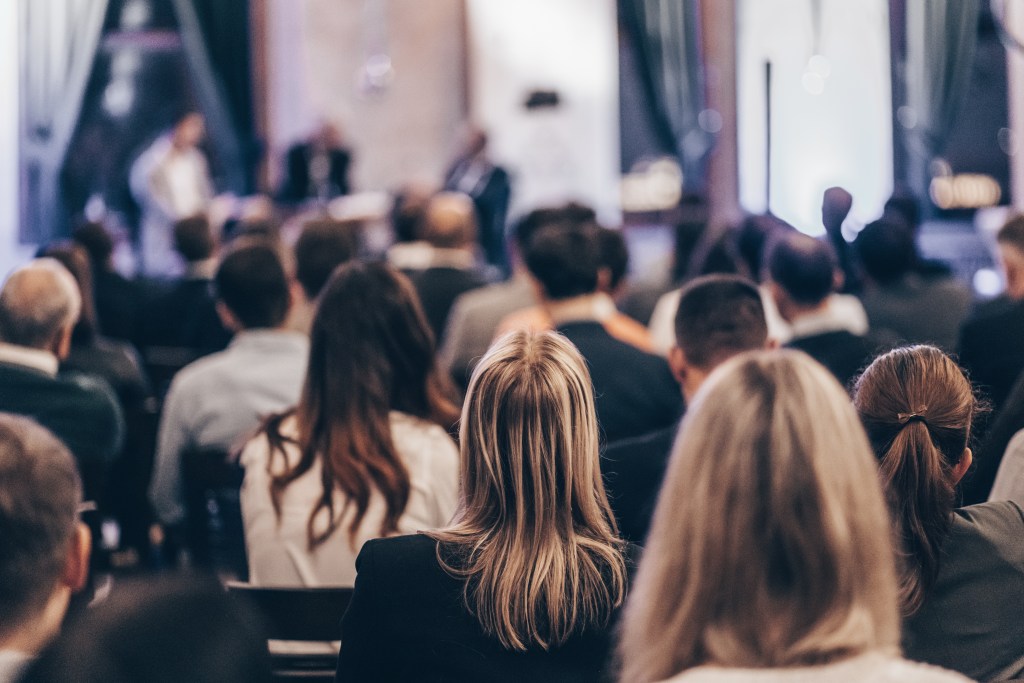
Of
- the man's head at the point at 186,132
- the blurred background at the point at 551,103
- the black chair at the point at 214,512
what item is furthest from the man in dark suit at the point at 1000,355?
the man's head at the point at 186,132

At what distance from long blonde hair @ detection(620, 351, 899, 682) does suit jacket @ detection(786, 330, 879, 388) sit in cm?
247

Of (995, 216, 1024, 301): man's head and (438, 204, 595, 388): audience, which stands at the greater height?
(995, 216, 1024, 301): man's head

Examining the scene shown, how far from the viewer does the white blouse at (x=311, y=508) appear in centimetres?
253

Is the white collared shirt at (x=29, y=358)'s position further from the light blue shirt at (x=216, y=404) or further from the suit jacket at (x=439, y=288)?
the suit jacket at (x=439, y=288)

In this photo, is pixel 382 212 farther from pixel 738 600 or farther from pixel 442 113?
pixel 738 600

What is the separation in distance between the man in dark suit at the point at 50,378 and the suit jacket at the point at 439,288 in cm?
241

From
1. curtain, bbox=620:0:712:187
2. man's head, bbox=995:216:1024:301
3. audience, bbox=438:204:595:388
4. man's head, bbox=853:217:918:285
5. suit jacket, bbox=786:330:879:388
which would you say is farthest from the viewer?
curtain, bbox=620:0:712:187

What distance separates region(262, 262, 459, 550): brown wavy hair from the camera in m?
2.50

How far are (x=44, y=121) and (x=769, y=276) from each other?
8337mm

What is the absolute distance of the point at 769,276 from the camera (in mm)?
4047

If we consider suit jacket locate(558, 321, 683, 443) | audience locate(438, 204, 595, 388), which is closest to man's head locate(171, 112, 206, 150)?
audience locate(438, 204, 595, 388)

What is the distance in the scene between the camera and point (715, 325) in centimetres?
307

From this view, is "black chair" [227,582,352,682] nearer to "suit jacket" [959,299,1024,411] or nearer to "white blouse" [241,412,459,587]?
"white blouse" [241,412,459,587]

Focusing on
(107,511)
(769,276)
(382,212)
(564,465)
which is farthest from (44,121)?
(564,465)
